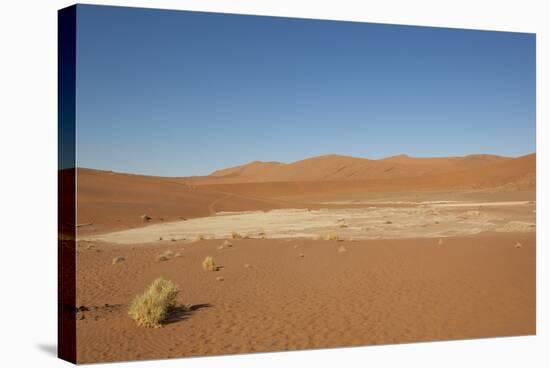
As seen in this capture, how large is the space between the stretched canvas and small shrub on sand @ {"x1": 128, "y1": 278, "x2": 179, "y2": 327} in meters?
0.04

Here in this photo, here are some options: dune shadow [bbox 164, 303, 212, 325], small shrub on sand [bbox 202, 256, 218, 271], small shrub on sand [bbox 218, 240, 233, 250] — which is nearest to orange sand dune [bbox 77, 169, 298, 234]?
small shrub on sand [bbox 218, 240, 233, 250]

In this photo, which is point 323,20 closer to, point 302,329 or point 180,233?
point 180,233

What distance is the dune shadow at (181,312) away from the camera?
38.7ft

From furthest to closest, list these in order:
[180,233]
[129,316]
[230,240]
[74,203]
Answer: [230,240] → [180,233] → [129,316] → [74,203]

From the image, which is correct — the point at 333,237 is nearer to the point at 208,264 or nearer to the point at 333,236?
the point at 333,236

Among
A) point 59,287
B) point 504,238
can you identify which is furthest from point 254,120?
point 504,238

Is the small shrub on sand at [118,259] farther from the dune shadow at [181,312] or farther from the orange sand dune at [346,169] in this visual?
the orange sand dune at [346,169]

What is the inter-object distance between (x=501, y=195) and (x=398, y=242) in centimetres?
241

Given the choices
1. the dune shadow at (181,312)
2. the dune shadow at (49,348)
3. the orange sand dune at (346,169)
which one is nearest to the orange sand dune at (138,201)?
the orange sand dune at (346,169)

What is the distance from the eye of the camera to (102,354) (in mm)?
10977

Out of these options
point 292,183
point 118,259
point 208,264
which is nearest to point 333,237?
point 292,183

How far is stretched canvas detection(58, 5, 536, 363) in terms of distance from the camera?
11.4 meters

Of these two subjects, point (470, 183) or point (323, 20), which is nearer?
point (323, 20)

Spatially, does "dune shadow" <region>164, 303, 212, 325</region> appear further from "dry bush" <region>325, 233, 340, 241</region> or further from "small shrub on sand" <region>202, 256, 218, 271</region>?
"dry bush" <region>325, 233, 340, 241</region>
